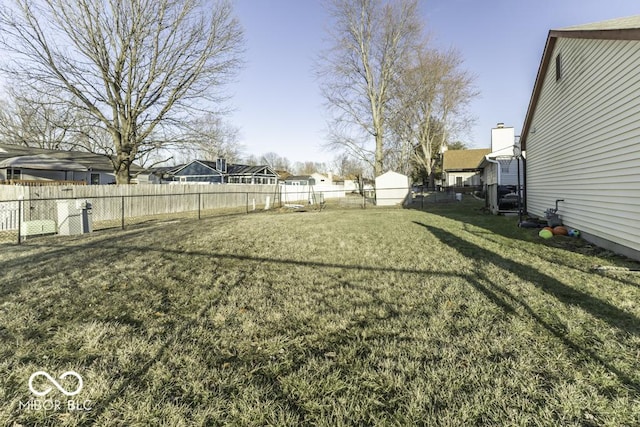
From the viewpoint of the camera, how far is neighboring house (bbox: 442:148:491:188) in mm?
40188

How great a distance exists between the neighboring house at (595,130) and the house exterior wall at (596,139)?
17 mm

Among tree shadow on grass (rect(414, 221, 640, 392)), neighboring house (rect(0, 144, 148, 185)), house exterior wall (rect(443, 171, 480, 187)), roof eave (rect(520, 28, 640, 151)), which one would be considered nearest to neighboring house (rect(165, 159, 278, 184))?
neighboring house (rect(0, 144, 148, 185))

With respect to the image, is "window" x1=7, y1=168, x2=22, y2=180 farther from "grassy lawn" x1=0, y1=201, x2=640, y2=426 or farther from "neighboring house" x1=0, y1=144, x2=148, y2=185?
"grassy lawn" x1=0, y1=201, x2=640, y2=426

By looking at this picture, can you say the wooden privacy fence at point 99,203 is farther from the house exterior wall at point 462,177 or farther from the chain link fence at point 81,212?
the house exterior wall at point 462,177

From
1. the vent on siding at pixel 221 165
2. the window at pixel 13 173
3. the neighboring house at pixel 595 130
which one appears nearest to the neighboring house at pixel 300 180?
the vent on siding at pixel 221 165

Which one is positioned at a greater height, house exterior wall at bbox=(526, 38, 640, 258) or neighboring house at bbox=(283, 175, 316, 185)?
neighboring house at bbox=(283, 175, 316, 185)

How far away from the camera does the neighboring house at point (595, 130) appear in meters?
5.31

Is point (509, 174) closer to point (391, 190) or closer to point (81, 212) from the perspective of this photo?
point (391, 190)

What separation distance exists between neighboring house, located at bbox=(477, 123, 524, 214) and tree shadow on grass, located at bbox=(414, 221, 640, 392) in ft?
25.0

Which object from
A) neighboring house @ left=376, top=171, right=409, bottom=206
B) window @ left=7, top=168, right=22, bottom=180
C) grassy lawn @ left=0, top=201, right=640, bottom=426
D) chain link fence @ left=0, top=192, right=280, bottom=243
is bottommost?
grassy lawn @ left=0, top=201, right=640, bottom=426

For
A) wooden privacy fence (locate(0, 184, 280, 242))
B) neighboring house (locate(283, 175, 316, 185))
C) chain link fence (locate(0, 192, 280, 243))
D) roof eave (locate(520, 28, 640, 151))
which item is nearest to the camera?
roof eave (locate(520, 28, 640, 151))

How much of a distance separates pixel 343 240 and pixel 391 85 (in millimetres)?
21694

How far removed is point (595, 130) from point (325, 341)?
26.1 ft

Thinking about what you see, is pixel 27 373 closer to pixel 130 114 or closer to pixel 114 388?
pixel 114 388
